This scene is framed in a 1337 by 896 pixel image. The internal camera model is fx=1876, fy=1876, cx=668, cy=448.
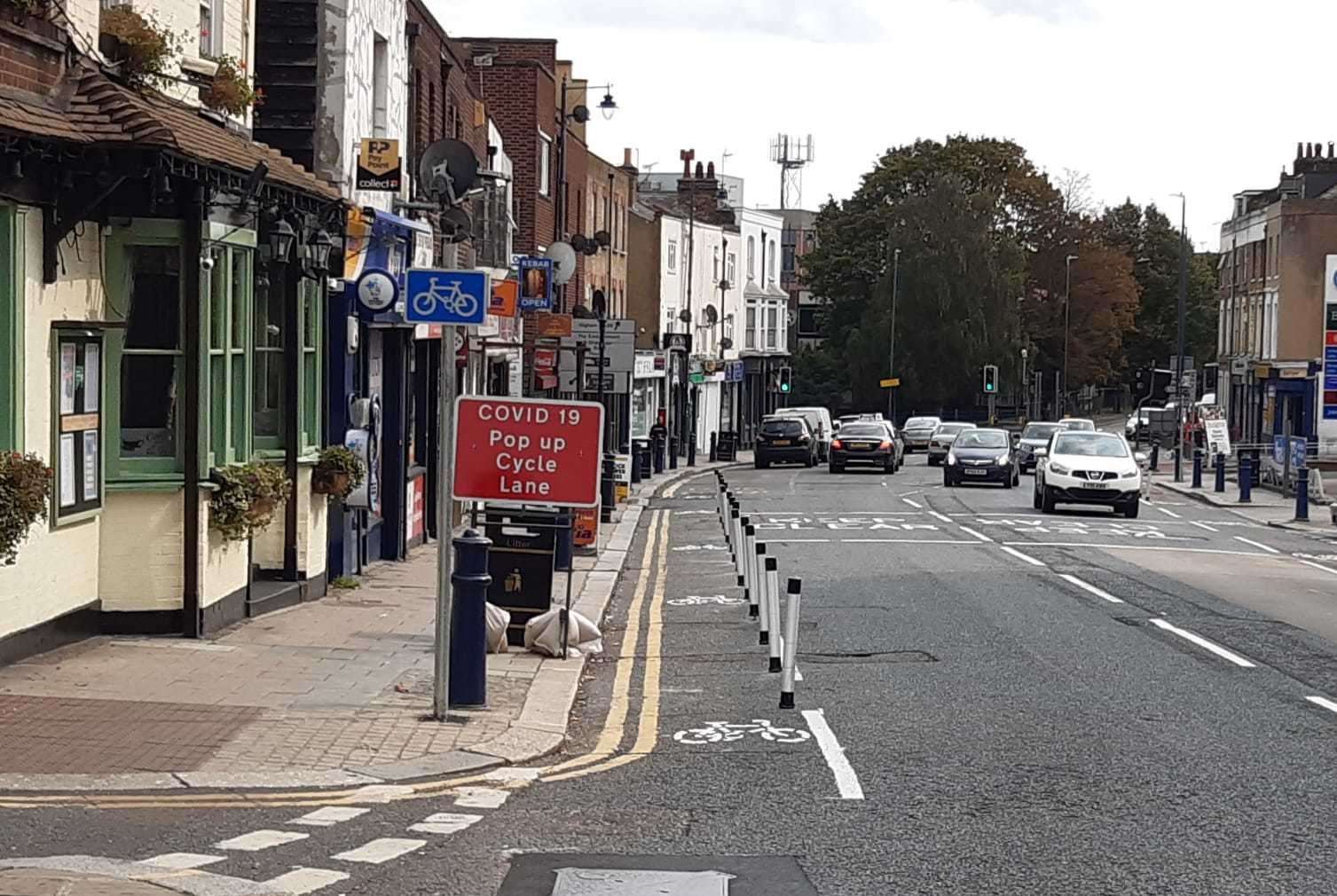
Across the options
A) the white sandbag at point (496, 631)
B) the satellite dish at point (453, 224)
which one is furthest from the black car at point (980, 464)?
the satellite dish at point (453, 224)

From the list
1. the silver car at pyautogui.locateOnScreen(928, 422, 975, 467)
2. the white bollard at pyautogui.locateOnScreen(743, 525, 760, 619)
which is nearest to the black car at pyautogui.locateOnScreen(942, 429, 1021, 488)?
the silver car at pyautogui.locateOnScreen(928, 422, 975, 467)

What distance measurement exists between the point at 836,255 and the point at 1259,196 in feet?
68.8

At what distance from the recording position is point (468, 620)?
37.7 feet

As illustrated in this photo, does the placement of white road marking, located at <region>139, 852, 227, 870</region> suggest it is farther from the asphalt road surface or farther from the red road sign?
the red road sign

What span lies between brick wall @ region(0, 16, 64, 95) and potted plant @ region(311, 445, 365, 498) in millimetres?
5697

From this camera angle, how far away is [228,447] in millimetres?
15078

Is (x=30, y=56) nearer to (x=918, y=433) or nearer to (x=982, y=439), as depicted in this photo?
(x=982, y=439)

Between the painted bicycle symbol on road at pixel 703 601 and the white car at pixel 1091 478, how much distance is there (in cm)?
1711

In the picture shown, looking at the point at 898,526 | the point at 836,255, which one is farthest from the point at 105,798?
the point at 836,255

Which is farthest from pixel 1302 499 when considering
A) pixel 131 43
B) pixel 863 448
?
pixel 131 43

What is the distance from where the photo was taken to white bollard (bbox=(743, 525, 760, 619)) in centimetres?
1808

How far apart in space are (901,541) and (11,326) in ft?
59.8

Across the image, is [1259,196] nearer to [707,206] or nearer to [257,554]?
[707,206]

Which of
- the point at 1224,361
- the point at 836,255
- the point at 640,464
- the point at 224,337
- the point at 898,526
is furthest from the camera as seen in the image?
the point at 836,255
